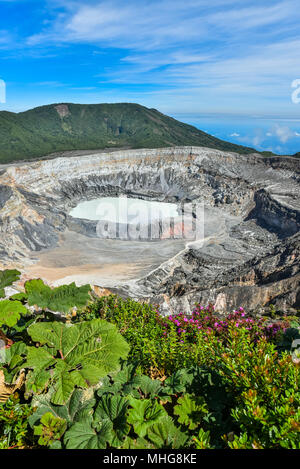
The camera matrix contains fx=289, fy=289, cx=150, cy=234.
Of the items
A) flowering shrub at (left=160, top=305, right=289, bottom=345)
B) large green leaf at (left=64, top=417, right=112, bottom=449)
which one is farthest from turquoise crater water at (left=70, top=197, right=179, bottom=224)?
large green leaf at (left=64, top=417, right=112, bottom=449)

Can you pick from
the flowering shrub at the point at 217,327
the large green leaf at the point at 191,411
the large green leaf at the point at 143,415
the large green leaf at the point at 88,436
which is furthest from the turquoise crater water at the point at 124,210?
the large green leaf at the point at 88,436

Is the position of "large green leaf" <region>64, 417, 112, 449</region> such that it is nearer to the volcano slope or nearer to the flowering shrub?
the flowering shrub

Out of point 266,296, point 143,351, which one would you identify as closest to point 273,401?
Answer: point 143,351

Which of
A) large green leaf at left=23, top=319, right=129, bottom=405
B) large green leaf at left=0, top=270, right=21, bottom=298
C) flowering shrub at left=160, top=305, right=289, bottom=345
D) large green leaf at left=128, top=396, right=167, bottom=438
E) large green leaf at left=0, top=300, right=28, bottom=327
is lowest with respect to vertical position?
flowering shrub at left=160, top=305, right=289, bottom=345

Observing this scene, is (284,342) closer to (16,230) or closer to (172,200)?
(16,230)

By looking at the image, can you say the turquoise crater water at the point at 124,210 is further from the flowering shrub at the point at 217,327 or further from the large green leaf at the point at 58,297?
the large green leaf at the point at 58,297

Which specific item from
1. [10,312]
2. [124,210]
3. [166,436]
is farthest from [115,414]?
[124,210]
